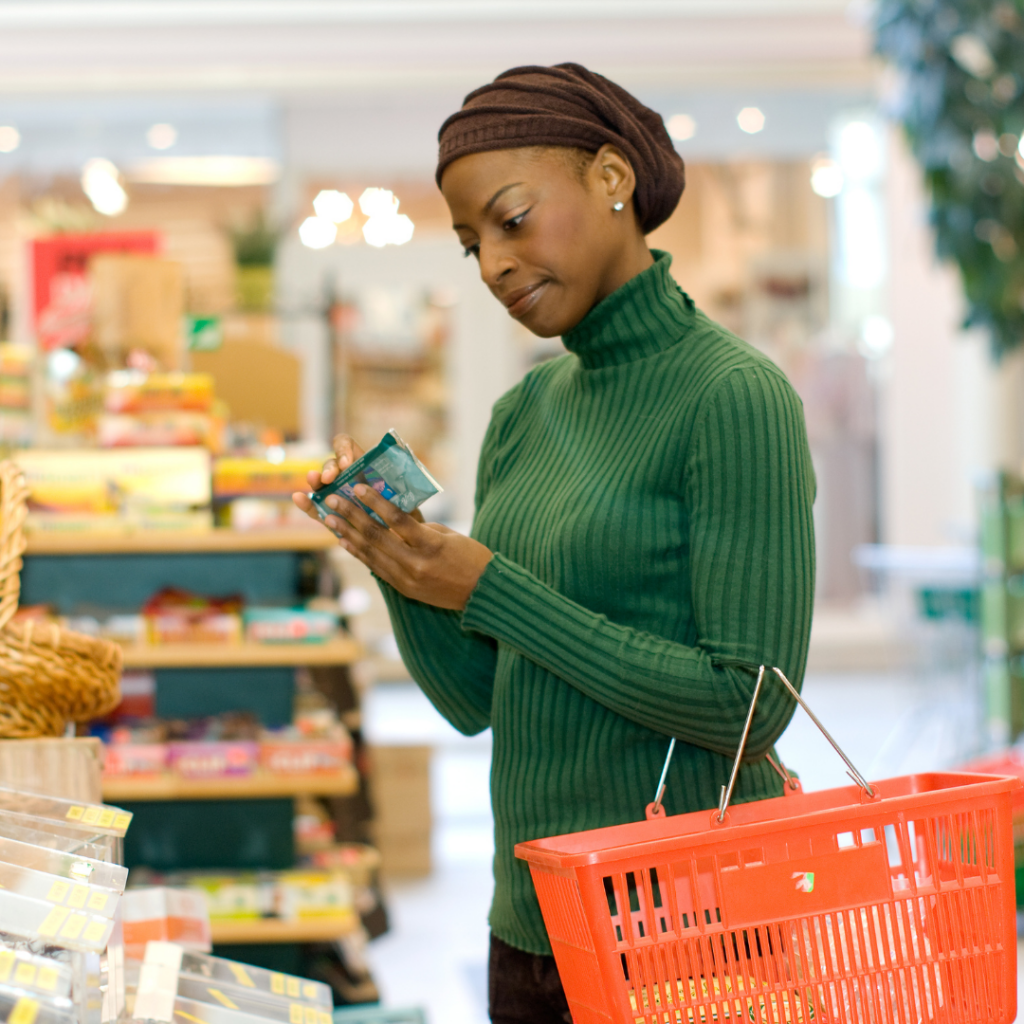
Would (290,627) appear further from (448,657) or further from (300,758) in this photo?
(448,657)

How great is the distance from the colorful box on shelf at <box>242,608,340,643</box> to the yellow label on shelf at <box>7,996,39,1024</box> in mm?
1816

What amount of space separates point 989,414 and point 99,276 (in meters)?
5.97

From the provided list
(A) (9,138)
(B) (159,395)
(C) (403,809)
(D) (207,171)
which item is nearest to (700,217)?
(D) (207,171)

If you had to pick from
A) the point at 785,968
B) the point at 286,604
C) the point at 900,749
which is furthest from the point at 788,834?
the point at 900,749

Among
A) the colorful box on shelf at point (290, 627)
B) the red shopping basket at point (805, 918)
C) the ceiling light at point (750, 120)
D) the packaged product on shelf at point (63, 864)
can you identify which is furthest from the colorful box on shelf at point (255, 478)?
→ the ceiling light at point (750, 120)

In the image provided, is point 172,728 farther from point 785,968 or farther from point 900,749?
point 900,749

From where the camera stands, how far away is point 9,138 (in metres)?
7.83

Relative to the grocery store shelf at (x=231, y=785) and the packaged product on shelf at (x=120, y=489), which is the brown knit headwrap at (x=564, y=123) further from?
the grocery store shelf at (x=231, y=785)

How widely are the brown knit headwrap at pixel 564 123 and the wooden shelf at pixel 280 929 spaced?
1863 mm

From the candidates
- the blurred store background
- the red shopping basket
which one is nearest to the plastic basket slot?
the red shopping basket

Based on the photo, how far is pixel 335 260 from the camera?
7.84 m

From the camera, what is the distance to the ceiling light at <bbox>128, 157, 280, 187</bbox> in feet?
26.0

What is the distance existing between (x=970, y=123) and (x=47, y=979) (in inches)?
175

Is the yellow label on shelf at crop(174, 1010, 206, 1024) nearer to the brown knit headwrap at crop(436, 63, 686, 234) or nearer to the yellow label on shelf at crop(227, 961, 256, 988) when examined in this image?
the yellow label on shelf at crop(227, 961, 256, 988)
